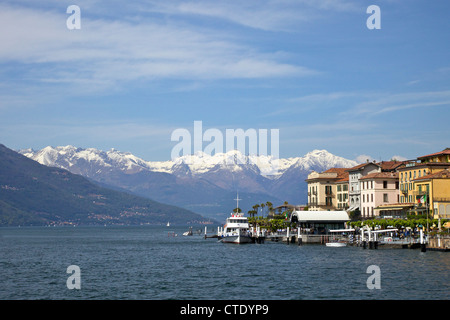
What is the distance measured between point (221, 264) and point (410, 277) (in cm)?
3203

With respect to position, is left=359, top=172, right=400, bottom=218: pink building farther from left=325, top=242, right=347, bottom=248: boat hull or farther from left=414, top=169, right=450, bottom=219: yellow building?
left=325, top=242, right=347, bottom=248: boat hull

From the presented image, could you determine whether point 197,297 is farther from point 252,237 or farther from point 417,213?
point 252,237

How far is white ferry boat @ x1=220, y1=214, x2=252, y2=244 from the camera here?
6102 inches

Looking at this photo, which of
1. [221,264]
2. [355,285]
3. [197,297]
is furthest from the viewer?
[221,264]

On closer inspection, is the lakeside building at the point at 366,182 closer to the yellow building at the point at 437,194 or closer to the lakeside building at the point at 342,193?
the lakeside building at the point at 342,193

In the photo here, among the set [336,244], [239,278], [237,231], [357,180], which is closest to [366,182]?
[357,180]

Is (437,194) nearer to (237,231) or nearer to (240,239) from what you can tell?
(240,239)

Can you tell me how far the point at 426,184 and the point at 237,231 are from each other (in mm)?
47518

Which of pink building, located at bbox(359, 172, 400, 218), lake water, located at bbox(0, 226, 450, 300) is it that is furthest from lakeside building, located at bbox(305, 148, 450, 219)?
lake water, located at bbox(0, 226, 450, 300)

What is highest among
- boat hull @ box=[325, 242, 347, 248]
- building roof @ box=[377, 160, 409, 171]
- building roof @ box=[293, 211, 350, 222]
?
building roof @ box=[377, 160, 409, 171]

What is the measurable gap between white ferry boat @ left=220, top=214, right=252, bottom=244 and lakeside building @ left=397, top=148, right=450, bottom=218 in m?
38.2

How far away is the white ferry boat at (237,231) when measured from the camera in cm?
15500

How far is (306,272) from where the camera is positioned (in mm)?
75938
